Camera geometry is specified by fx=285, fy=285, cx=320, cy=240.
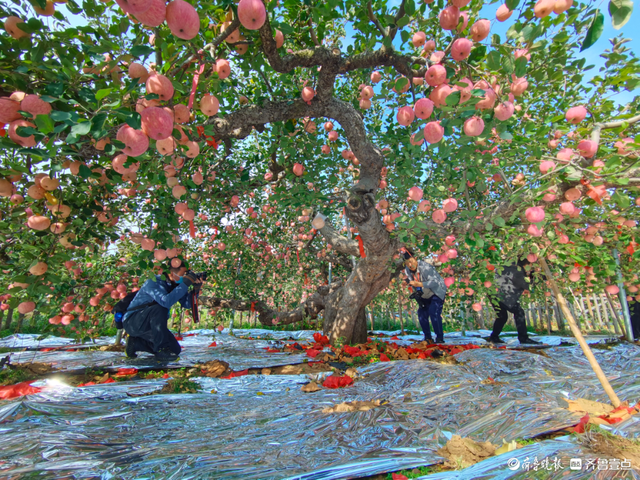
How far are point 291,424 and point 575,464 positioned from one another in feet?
5.22

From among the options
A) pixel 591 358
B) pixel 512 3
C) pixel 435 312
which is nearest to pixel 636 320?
pixel 435 312

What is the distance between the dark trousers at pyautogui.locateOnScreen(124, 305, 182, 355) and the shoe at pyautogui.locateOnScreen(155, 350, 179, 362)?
8 centimetres

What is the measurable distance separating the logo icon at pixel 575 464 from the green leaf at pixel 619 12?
6.15 ft

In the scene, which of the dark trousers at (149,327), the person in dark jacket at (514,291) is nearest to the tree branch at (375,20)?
the dark trousers at (149,327)

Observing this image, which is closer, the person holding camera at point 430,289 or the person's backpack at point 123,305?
the person's backpack at point 123,305

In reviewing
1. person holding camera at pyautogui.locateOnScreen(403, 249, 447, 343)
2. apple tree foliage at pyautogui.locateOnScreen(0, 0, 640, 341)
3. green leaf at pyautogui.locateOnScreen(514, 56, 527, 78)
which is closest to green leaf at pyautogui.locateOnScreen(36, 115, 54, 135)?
apple tree foliage at pyautogui.locateOnScreen(0, 0, 640, 341)

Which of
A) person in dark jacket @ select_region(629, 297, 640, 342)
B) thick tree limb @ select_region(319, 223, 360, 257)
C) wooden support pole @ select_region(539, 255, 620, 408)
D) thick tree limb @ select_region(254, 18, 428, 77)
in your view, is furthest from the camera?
person in dark jacket @ select_region(629, 297, 640, 342)

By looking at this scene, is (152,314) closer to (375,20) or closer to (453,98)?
(375,20)

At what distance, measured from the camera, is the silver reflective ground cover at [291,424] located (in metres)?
1.45

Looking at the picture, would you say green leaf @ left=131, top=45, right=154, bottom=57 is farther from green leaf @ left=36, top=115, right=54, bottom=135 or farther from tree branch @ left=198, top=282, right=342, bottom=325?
tree branch @ left=198, top=282, right=342, bottom=325

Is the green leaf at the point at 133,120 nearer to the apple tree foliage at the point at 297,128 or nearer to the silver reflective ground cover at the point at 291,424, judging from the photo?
the apple tree foliage at the point at 297,128

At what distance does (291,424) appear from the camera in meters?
2.04

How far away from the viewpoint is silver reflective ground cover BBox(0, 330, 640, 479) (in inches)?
57.2

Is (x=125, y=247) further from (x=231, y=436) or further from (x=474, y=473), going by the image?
(x=474, y=473)
